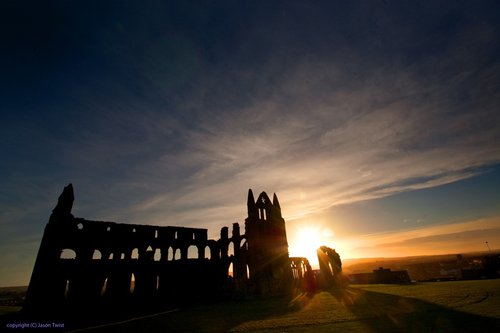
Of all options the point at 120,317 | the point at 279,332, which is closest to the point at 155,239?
the point at 120,317

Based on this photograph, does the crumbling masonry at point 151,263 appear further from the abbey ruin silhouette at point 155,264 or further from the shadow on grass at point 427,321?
the shadow on grass at point 427,321

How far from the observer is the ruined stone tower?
78.1 feet

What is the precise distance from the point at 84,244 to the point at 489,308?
82.8 ft

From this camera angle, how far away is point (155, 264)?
23.7 meters

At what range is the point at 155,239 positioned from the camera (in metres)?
24.8

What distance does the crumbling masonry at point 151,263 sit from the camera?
19266mm

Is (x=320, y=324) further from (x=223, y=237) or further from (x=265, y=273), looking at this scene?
(x=223, y=237)

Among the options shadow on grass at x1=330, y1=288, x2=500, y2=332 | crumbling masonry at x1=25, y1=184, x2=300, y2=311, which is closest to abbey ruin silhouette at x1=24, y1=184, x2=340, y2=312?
crumbling masonry at x1=25, y1=184, x2=300, y2=311

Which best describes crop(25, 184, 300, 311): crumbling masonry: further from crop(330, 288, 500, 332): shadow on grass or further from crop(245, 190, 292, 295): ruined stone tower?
crop(330, 288, 500, 332): shadow on grass

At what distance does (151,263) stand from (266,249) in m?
11.1

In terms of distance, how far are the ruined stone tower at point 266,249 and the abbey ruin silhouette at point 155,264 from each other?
0.09 meters

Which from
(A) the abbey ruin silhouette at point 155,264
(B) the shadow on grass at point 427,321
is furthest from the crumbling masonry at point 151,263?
(B) the shadow on grass at point 427,321

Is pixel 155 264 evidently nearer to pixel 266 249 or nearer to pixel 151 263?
pixel 151 263

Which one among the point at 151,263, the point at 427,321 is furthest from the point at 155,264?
the point at 427,321
